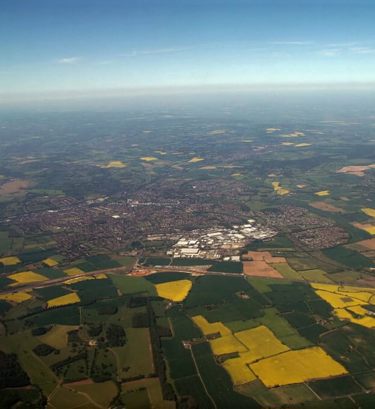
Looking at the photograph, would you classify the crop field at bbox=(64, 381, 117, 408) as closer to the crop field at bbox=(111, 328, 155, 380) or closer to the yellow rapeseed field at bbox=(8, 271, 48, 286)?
the crop field at bbox=(111, 328, 155, 380)

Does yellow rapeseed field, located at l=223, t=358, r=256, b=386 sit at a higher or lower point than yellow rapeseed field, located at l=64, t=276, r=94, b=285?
higher

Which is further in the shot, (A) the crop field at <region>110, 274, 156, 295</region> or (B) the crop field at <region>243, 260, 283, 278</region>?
(B) the crop field at <region>243, 260, 283, 278</region>

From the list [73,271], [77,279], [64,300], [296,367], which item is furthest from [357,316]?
[73,271]

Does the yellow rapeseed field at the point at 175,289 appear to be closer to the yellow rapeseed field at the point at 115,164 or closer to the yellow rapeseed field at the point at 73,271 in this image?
the yellow rapeseed field at the point at 73,271

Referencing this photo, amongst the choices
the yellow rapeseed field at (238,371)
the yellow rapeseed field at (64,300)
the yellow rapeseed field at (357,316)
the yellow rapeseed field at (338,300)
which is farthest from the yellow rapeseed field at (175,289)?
the yellow rapeseed field at (357,316)

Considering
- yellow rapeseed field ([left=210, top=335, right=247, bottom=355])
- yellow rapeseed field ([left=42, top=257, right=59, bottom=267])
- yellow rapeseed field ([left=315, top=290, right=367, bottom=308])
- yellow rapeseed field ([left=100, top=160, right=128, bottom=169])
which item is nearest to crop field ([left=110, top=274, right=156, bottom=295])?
yellow rapeseed field ([left=42, top=257, right=59, bottom=267])

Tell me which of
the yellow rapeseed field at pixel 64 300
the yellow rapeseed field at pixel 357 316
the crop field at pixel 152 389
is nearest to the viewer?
the crop field at pixel 152 389

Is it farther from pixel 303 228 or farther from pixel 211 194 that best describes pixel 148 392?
pixel 211 194
